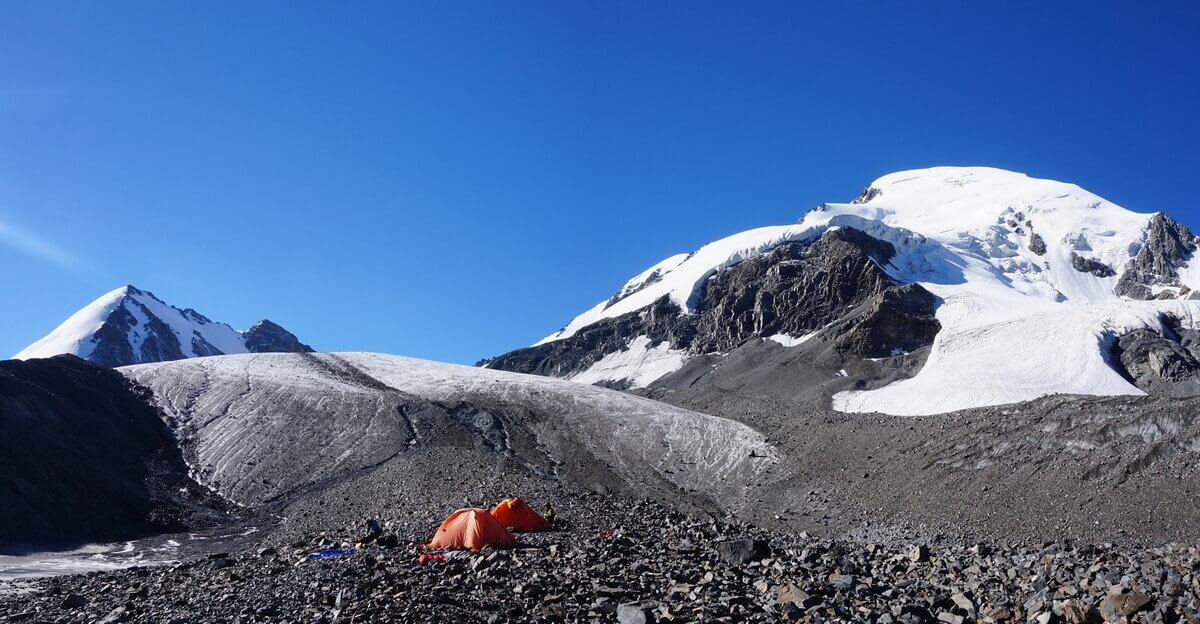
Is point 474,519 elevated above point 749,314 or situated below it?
below

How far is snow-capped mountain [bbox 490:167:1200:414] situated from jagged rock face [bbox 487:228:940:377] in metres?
0.30

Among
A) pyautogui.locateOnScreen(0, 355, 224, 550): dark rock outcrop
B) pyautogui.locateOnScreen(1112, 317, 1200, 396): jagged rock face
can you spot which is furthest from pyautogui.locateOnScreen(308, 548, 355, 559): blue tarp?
pyautogui.locateOnScreen(1112, 317, 1200, 396): jagged rock face

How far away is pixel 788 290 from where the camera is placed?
123 metres

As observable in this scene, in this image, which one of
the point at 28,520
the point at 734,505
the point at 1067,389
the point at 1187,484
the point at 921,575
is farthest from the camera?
the point at 1067,389

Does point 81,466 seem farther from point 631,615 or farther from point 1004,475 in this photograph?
point 1004,475

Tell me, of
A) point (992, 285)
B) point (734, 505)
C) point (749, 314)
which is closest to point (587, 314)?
point (749, 314)

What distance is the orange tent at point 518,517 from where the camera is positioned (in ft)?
89.7

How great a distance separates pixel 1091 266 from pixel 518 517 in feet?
512

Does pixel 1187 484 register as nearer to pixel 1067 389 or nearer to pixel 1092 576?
pixel 1092 576

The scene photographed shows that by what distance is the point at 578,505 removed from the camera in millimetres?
32188

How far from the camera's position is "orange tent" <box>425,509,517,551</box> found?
2345 centimetres

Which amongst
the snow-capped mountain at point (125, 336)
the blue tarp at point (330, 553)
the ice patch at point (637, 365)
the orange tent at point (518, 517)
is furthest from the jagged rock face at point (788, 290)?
the snow-capped mountain at point (125, 336)

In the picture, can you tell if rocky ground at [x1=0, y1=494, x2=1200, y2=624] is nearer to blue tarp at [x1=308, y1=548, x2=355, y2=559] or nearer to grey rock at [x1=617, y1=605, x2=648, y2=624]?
grey rock at [x1=617, y1=605, x2=648, y2=624]

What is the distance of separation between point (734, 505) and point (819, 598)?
21.4m
